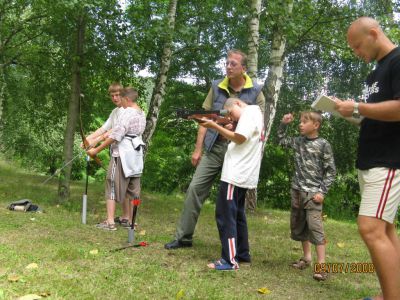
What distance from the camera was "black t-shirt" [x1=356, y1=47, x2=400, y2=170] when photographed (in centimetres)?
307

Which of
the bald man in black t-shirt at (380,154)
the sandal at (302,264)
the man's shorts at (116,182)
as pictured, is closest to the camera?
the bald man in black t-shirt at (380,154)

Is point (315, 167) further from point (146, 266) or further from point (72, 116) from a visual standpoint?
point (72, 116)

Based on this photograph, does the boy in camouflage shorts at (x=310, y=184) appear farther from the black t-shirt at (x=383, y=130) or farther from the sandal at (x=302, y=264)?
the black t-shirt at (x=383, y=130)

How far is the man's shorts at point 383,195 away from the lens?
3051mm

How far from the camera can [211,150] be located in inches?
199

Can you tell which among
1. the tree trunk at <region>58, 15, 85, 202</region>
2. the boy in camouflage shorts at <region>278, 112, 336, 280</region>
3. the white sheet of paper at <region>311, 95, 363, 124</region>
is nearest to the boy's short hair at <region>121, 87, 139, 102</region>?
the tree trunk at <region>58, 15, 85, 202</region>

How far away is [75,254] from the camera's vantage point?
4.39m

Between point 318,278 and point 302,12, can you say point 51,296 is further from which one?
point 302,12

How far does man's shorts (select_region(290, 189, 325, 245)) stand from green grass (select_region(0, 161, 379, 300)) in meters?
0.35

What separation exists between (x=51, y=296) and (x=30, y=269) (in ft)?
2.40

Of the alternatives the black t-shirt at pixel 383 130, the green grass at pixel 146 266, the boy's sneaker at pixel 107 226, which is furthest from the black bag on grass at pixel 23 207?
the black t-shirt at pixel 383 130

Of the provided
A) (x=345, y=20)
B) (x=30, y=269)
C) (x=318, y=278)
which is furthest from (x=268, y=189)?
(x=30, y=269)

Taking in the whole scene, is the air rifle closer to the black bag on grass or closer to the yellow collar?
the yellow collar

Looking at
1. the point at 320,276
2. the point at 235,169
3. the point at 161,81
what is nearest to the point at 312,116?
the point at 235,169
